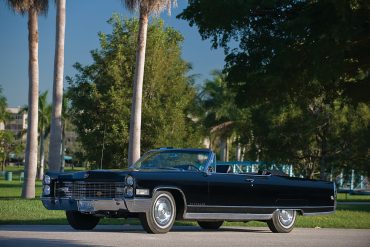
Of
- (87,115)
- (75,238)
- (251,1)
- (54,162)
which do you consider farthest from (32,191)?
(75,238)

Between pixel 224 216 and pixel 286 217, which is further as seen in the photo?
pixel 286 217

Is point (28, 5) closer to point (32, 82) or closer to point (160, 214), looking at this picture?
point (32, 82)

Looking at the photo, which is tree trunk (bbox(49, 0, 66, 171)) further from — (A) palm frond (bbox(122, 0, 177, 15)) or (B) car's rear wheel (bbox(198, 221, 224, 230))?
(B) car's rear wheel (bbox(198, 221, 224, 230))

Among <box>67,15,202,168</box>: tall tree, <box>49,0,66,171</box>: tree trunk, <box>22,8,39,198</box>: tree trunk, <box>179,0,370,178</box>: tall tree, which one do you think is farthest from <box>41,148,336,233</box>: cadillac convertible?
<box>67,15,202,168</box>: tall tree

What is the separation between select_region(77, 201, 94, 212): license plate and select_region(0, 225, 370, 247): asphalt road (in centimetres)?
42

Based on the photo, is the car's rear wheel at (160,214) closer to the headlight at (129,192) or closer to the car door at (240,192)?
the headlight at (129,192)

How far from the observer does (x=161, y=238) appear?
1249 centimetres

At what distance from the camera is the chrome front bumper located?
12.8m

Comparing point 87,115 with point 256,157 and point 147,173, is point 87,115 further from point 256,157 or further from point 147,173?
A: point 147,173

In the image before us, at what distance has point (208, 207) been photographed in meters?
13.9

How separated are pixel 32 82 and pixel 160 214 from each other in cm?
1877

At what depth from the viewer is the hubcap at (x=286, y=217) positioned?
15367mm

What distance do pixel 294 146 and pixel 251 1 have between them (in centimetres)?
2524

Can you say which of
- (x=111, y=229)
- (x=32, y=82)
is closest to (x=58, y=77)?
(x=32, y=82)
